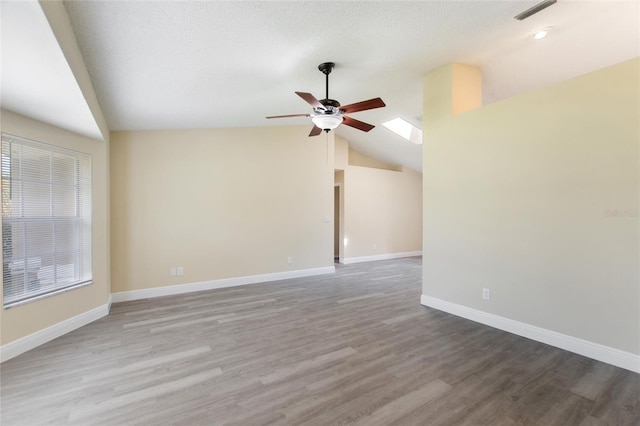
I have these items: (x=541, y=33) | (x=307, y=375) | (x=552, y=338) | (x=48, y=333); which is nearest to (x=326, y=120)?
(x=541, y=33)

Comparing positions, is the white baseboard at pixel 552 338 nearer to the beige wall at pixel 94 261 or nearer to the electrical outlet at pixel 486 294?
the electrical outlet at pixel 486 294

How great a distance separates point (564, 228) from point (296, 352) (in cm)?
276

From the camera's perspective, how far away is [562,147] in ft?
8.81

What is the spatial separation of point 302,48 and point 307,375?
2.88 m

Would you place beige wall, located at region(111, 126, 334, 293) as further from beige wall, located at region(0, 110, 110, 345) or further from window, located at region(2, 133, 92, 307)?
window, located at region(2, 133, 92, 307)

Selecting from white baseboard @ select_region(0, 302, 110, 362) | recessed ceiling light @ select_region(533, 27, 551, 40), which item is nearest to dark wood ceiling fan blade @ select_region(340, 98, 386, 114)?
recessed ceiling light @ select_region(533, 27, 551, 40)

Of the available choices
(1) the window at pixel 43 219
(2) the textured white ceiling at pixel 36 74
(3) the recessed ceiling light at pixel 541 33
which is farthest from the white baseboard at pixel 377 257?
(2) the textured white ceiling at pixel 36 74

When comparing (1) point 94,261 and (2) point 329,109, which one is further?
(1) point 94,261

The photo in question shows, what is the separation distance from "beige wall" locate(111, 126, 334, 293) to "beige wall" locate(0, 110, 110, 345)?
495 mm

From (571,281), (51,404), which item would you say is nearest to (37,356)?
(51,404)

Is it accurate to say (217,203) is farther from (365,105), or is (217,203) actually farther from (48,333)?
(365,105)

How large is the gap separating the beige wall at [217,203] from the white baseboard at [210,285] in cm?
8

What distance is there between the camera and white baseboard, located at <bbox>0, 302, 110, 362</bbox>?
2.61 metres

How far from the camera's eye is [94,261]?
3621 mm
